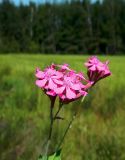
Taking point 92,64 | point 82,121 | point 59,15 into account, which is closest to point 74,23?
point 59,15

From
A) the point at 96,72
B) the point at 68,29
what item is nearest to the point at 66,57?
the point at 68,29

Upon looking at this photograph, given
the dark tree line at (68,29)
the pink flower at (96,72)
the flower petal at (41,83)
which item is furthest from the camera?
the dark tree line at (68,29)

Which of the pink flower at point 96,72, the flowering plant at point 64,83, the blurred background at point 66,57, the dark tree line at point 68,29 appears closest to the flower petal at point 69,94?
the flowering plant at point 64,83

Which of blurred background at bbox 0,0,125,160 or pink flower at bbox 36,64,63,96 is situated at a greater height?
pink flower at bbox 36,64,63,96

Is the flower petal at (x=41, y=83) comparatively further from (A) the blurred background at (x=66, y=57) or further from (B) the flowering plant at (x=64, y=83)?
(A) the blurred background at (x=66, y=57)

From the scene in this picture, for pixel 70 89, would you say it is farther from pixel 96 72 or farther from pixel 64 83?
pixel 96 72

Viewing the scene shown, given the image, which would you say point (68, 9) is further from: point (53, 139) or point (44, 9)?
point (53, 139)

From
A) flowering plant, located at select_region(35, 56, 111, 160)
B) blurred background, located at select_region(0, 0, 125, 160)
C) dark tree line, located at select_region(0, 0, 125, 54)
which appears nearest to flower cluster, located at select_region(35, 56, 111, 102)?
flowering plant, located at select_region(35, 56, 111, 160)

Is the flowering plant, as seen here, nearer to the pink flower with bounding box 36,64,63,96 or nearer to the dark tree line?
the pink flower with bounding box 36,64,63,96
